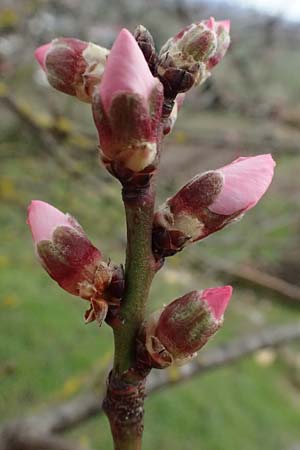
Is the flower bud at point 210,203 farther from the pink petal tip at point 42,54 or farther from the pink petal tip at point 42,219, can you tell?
the pink petal tip at point 42,54

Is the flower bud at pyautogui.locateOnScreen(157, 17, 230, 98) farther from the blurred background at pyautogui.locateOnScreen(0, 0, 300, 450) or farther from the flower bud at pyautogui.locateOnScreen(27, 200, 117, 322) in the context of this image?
the blurred background at pyautogui.locateOnScreen(0, 0, 300, 450)

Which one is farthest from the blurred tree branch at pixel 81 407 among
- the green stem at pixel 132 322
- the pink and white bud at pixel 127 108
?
the pink and white bud at pixel 127 108

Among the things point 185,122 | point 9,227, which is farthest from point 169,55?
point 185,122

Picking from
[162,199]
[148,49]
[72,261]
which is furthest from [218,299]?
[162,199]

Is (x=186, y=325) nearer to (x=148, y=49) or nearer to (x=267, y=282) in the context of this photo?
(x=148, y=49)

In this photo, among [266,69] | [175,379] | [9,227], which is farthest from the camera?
[266,69]

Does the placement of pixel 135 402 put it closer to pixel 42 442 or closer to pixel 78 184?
pixel 42 442
